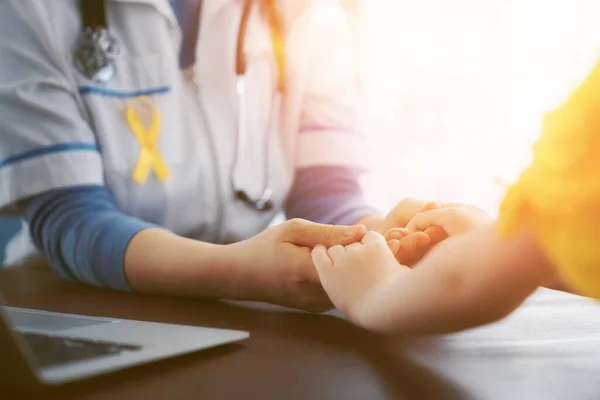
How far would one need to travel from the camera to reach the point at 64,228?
1.27 feet

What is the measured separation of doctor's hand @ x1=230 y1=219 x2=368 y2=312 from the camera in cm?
28

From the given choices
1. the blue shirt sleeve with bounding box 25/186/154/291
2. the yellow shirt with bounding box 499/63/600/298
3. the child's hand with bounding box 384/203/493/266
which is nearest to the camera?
the yellow shirt with bounding box 499/63/600/298

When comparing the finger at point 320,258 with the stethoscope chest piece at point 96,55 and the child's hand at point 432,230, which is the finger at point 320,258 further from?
the stethoscope chest piece at point 96,55

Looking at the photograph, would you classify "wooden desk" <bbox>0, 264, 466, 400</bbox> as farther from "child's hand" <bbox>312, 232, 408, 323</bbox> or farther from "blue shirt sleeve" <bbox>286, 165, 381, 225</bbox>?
"blue shirt sleeve" <bbox>286, 165, 381, 225</bbox>

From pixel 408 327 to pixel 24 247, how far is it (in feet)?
1.15

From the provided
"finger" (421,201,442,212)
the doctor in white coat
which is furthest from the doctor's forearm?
"finger" (421,201,442,212)

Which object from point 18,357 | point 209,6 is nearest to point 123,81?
point 209,6

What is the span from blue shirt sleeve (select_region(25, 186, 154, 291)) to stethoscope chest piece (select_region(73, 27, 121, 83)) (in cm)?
9

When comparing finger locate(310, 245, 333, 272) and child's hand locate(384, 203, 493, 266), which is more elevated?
child's hand locate(384, 203, 493, 266)

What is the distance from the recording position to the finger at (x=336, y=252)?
0.84 feet

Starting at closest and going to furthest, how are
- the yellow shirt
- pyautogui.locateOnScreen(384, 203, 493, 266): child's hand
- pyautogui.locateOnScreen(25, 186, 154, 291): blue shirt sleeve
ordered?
the yellow shirt < pyautogui.locateOnScreen(384, 203, 493, 266): child's hand < pyautogui.locateOnScreen(25, 186, 154, 291): blue shirt sleeve

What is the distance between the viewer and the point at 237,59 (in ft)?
1.53

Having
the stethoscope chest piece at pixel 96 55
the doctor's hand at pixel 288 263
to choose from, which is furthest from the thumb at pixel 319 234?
the stethoscope chest piece at pixel 96 55

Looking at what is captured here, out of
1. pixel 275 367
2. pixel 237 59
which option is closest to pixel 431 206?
pixel 275 367
